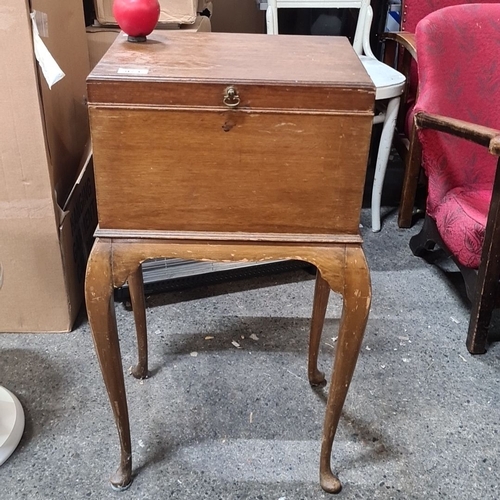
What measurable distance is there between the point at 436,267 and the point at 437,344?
0.39 meters

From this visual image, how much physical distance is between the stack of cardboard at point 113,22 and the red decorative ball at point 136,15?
65 centimetres

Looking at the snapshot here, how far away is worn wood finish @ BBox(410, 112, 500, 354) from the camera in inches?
52.3

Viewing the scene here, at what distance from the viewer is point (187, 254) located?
916mm

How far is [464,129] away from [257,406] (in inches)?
30.4

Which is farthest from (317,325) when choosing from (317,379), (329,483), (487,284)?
(487,284)

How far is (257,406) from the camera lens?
4.34 feet

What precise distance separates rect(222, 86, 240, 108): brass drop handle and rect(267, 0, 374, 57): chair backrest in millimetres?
1158

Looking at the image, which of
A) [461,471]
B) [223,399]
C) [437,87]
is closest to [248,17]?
[437,87]

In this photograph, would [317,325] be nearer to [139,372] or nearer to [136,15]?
[139,372]

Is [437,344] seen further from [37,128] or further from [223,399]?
[37,128]

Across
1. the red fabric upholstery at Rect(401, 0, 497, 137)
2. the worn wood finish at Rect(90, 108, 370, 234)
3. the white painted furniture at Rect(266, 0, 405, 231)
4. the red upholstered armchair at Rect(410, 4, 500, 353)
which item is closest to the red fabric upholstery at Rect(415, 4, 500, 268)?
the red upholstered armchair at Rect(410, 4, 500, 353)

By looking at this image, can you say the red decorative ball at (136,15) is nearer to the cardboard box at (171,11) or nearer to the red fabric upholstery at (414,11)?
the cardboard box at (171,11)

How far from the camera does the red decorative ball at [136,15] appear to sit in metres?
0.93

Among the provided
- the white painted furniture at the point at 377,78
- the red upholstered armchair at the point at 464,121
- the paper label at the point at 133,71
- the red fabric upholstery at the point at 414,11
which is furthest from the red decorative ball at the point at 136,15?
the red fabric upholstery at the point at 414,11
